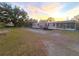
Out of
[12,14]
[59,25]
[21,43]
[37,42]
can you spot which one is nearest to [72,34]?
[59,25]

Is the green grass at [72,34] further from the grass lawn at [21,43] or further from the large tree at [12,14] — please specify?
the large tree at [12,14]

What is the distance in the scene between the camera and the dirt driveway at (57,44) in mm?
1471

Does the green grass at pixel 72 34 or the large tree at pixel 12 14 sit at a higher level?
the large tree at pixel 12 14

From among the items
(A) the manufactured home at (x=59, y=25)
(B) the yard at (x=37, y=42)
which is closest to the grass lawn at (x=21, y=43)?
(B) the yard at (x=37, y=42)

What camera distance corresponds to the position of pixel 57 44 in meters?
1.50

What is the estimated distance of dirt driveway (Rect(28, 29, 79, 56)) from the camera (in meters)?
1.47

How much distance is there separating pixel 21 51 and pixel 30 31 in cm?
22

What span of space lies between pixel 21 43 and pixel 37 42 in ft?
0.51

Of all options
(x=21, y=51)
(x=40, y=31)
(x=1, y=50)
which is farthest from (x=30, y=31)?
(x=1, y=50)

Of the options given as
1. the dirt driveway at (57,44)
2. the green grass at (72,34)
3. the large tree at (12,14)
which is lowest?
the dirt driveway at (57,44)

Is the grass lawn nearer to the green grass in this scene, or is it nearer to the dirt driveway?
the dirt driveway

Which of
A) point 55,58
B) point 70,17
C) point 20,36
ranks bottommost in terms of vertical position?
point 55,58

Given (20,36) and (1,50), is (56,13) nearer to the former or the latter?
(20,36)

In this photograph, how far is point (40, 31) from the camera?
5.08ft
